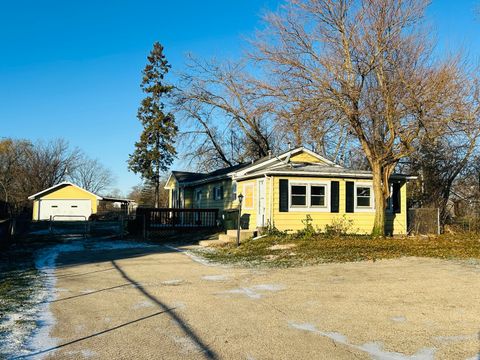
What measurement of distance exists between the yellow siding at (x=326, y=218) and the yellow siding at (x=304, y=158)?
12.7ft

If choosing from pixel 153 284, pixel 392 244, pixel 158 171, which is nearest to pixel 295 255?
pixel 392 244

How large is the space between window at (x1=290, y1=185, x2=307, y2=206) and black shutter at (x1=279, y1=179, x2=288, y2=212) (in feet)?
1.29

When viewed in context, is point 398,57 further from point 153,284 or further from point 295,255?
point 153,284

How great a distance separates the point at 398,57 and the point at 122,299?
1296cm

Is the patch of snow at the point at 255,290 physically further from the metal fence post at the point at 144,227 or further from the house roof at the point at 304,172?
the metal fence post at the point at 144,227

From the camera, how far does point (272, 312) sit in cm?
684

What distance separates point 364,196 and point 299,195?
10.1 ft

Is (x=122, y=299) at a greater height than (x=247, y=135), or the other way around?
(x=247, y=135)

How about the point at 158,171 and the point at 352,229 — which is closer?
the point at 352,229

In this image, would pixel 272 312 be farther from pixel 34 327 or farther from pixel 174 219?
pixel 174 219

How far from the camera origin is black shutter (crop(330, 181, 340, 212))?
18.8 metres

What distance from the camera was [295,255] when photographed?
13000 millimetres

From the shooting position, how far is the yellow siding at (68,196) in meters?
43.6

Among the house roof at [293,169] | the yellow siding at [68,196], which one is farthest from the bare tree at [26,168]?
the house roof at [293,169]
